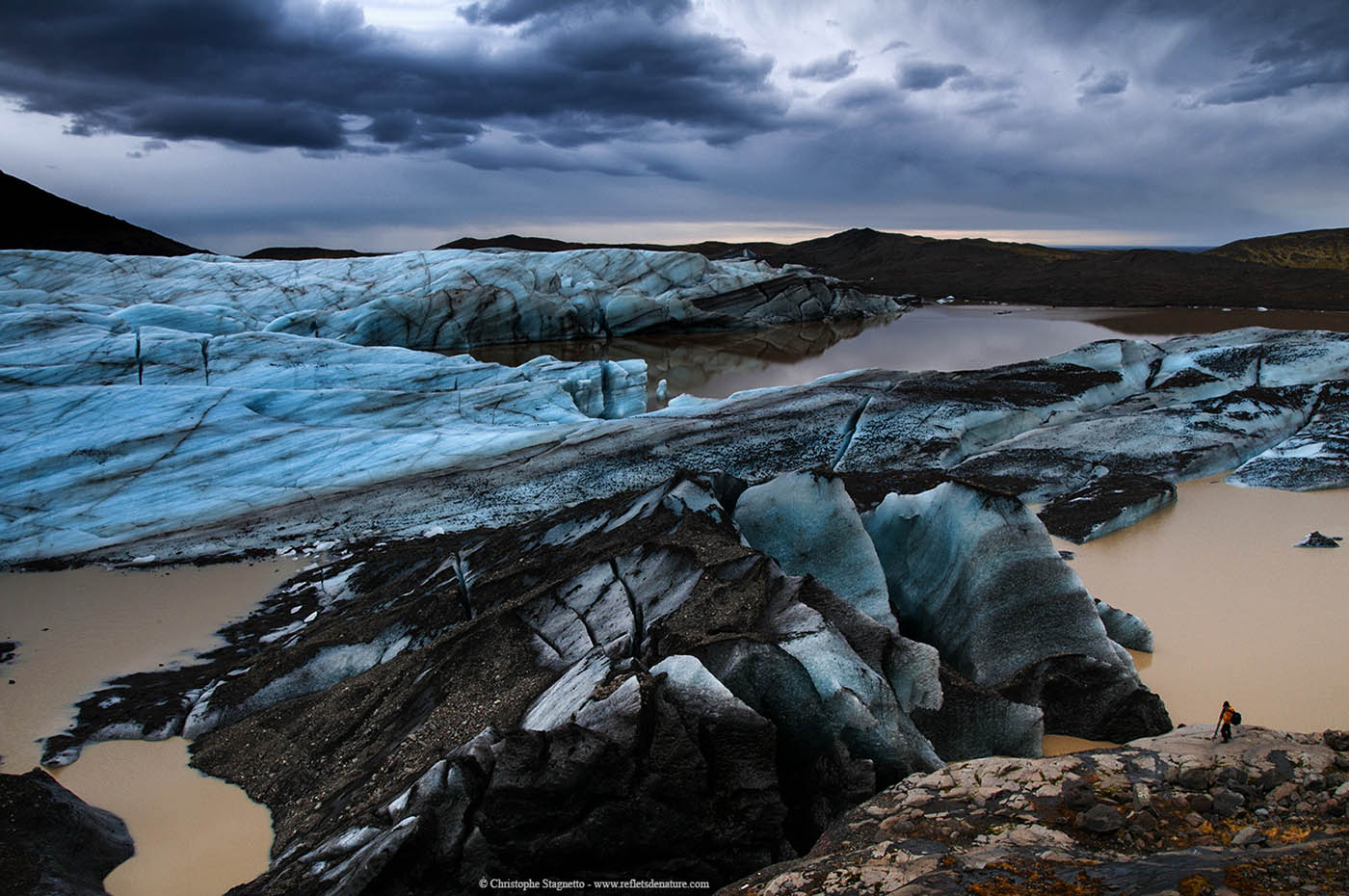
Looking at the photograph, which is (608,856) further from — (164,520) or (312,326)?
(312,326)

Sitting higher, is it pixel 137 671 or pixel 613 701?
pixel 613 701

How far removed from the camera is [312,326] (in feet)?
103

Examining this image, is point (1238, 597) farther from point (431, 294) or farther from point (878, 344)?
point (431, 294)

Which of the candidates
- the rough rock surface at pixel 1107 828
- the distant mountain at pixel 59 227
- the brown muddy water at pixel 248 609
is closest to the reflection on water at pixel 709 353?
the brown muddy water at pixel 248 609

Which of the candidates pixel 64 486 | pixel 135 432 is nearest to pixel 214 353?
pixel 135 432

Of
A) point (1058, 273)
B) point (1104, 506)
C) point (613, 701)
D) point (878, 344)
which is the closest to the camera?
point (613, 701)

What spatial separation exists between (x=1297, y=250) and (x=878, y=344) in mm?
54977

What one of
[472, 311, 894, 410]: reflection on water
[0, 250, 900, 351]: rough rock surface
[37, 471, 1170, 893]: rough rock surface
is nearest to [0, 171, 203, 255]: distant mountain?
[0, 250, 900, 351]: rough rock surface

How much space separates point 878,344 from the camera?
131 feet

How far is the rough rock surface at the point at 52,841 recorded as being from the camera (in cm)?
494

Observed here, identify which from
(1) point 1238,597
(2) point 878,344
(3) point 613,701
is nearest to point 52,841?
(3) point 613,701

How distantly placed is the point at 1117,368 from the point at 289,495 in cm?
1758

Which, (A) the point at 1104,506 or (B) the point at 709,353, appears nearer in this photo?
(A) the point at 1104,506

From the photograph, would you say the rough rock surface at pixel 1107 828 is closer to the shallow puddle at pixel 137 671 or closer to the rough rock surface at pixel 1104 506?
the shallow puddle at pixel 137 671
